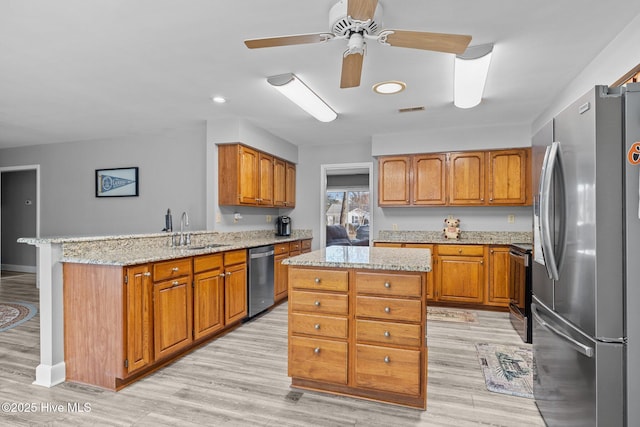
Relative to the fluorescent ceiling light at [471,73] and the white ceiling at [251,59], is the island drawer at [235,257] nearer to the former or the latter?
the white ceiling at [251,59]

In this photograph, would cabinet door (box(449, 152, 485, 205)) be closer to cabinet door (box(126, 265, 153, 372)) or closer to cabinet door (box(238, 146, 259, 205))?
cabinet door (box(238, 146, 259, 205))

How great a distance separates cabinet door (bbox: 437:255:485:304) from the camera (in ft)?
14.4

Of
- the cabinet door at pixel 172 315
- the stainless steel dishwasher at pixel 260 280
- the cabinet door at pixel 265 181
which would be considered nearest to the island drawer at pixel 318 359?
the cabinet door at pixel 172 315

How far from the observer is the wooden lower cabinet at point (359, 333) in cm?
210

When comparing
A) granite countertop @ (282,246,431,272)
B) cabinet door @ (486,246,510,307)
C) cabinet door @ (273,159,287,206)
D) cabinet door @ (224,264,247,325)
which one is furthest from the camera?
cabinet door @ (273,159,287,206)

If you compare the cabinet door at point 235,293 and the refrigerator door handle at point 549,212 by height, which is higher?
the refrigerator door handle at point 549,212

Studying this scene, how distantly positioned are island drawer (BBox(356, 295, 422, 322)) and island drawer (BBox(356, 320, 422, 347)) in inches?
1.7

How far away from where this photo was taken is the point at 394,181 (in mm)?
5020

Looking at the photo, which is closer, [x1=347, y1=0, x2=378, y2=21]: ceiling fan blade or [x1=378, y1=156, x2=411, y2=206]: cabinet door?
[x1=347, y1=0, x2=378, y2=21]: ceiling fan blade

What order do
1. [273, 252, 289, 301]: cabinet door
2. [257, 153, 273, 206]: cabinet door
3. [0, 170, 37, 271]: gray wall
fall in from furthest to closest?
1. [0, 170, 37, 271]: gray wall
2. [257, 153, 273, 206]: cabinet door
3. [273, 252, 289, 301]: cabinet door

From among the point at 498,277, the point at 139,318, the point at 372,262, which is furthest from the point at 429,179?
the point at 139,318

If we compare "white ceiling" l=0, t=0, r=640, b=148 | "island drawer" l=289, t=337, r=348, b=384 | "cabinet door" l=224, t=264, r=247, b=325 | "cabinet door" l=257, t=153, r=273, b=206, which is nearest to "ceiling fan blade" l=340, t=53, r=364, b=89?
"white ceiling" l=0, t=0, r=640, b=148

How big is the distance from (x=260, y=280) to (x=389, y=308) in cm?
225

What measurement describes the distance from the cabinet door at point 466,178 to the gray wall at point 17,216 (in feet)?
26.5
